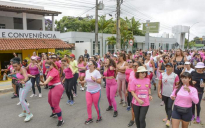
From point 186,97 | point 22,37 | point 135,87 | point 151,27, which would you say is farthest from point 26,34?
point 151,27

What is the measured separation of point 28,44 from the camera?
1393 cm

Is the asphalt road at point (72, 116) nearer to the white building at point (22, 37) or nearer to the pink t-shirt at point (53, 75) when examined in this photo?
the pink t-shirt at point (53, 75)

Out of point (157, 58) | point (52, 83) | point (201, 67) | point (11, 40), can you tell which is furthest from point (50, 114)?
point (11, 40)

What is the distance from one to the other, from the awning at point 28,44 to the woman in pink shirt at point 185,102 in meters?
12.9

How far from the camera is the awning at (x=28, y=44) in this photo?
41.3 feet

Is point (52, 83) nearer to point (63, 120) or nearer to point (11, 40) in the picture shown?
point (63, 120)

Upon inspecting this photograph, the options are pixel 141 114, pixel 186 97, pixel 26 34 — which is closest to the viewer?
pixel 186 97

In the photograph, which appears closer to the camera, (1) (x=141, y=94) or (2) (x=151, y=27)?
(1) (x=141, y=94)

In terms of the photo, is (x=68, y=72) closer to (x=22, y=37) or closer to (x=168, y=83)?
(x=168, y=83)

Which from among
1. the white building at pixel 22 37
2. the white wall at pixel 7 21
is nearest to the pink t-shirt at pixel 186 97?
the white building at pixel 22 37

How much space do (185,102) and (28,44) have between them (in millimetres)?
13927

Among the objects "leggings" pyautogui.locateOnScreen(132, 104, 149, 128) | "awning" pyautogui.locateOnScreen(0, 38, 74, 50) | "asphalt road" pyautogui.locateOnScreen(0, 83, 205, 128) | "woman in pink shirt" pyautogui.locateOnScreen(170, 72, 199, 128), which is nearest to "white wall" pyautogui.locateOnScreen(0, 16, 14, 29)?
"awning" pyautogui.locateOnScreen(0, 38, 74, 50)

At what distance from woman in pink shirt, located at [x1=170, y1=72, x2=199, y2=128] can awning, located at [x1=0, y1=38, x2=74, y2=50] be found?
12862mm

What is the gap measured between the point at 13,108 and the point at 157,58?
6.55 m
